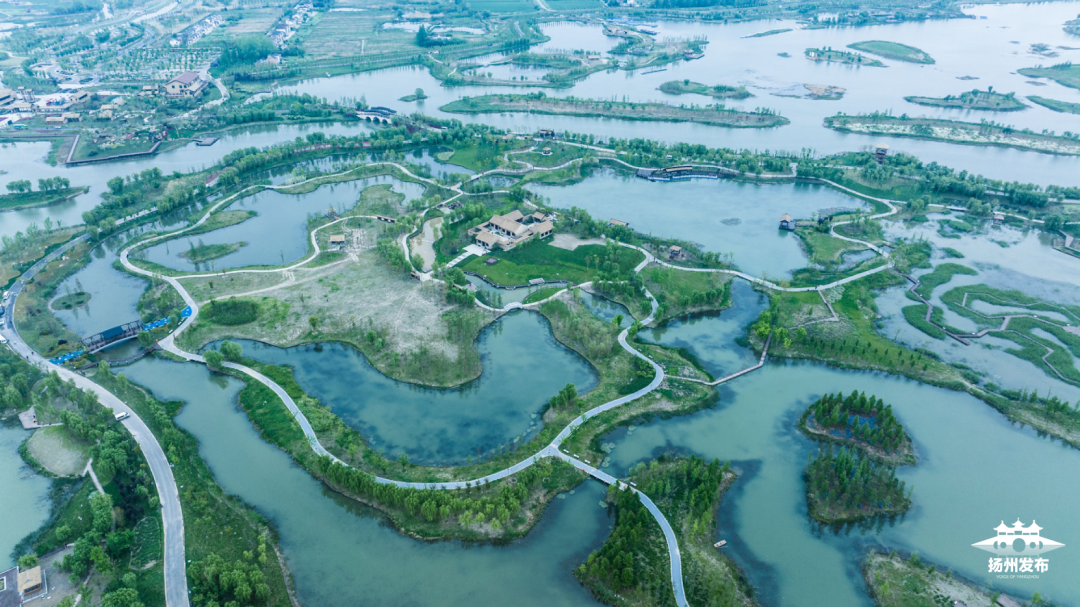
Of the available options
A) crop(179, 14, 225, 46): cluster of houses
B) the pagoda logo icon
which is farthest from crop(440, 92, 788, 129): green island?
crop(179, 14, 225, 46): cluster of houses

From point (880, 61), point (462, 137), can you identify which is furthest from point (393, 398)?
point (880, 61)

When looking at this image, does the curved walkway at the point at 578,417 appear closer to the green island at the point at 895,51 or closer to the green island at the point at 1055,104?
the green island at the point at 1055,104

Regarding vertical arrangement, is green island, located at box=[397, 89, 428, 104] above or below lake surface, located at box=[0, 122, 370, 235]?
above

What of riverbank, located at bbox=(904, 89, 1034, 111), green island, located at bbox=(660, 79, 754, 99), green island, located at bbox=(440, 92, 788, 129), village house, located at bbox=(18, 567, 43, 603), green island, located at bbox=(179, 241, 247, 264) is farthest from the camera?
green island, located at bbox=(660, 79, 754, 99)

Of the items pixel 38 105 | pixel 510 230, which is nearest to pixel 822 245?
pixel 510 230

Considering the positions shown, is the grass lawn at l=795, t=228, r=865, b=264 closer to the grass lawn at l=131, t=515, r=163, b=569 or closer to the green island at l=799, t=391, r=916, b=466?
the green island at l=799, t=391, r=916, b=466
